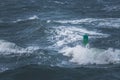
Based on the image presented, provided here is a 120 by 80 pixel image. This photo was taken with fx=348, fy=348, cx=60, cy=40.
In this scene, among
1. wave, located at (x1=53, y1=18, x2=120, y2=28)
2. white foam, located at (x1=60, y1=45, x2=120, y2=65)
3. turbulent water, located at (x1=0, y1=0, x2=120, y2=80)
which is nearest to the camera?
turbulent water, located at (x1=0, y1=0, x2=120, y2=80)

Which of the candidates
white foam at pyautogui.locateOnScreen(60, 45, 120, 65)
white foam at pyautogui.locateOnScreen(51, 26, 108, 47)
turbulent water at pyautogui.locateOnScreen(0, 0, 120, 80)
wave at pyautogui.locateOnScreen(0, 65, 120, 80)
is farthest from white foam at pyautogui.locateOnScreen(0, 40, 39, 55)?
wave at pyautogui.locateOnScreen(0, 65, 120, 80)

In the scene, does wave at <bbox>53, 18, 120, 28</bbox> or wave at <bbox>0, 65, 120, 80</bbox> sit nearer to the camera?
wave at <bbox>0, 65, 120, 80</bbox>

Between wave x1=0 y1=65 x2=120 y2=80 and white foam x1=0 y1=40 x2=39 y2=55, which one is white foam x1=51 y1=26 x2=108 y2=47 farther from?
wave x1=0 y1=65 x2=120 y2=80

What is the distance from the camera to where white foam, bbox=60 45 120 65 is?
63.9 ft

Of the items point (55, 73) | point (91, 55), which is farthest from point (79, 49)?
point (55, 73)

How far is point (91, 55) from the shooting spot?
2003 centimetres

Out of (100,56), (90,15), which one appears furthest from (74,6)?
(100,56)

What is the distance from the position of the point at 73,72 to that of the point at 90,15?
13817 millimetres

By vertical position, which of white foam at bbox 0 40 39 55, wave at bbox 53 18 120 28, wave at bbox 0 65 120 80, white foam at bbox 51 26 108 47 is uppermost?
wave at bbox 0 65 120 80

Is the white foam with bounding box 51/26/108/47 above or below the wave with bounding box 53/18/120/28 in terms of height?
above

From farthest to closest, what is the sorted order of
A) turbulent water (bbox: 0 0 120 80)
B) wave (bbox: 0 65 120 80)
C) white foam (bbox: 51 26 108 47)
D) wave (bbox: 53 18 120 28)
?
wave (bbox: 53 18 120 28) → white foam (bbox: 51 26 108 47) → turbulent water (bbox: 0 0 120 80) → wave (bbox: 0 65 120 80)

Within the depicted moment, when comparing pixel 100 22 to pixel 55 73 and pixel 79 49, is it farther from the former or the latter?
pixel 55 73

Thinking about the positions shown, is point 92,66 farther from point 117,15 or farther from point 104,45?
point 117,15

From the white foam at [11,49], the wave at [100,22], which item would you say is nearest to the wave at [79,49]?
the white foam at [11,49]
